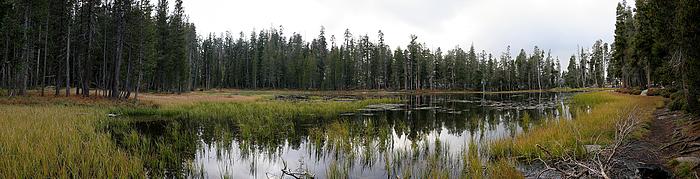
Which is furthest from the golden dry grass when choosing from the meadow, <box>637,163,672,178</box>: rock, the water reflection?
<box>637,163,672,178</box>: rock

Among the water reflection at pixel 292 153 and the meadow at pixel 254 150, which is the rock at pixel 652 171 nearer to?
the meadow at pixel 254 150

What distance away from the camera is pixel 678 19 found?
13.3 metres

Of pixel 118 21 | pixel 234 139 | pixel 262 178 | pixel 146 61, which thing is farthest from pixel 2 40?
pixel 262 178

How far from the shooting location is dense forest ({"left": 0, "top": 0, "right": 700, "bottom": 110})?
3591cm

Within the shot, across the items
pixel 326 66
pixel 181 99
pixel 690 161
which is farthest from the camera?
pixel 326 66

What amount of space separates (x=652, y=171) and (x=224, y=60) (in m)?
112

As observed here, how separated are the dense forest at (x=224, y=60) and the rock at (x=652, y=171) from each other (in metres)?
13.2

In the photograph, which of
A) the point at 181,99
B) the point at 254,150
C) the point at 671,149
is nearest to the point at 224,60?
the point at 181,99

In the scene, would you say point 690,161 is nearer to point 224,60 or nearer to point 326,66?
point 326,66

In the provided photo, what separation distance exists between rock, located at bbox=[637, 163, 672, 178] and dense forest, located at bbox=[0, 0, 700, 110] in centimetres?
1316

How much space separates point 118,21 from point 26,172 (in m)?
32.8

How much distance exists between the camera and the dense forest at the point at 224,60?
35.9m

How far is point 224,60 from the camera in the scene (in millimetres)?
111000

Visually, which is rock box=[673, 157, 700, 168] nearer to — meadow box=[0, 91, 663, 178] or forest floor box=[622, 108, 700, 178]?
forest floor box=[622, 108, 700, 178]
